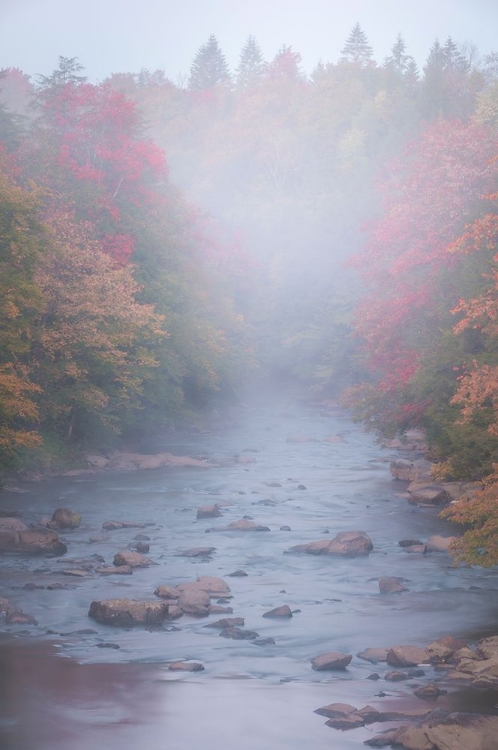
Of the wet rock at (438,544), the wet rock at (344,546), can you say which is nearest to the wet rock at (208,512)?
the wet rock at (344,546)

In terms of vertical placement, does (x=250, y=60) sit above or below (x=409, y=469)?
above

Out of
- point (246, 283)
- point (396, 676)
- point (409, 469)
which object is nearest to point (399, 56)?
point (246, 283)

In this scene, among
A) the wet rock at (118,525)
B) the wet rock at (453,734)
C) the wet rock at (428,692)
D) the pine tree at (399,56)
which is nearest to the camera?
the wet rock at (453,734)

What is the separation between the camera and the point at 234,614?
733 inches

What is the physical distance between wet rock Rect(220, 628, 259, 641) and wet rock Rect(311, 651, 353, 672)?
1.74m

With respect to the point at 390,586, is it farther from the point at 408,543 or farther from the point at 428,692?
the point at 428,692

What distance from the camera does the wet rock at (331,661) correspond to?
15516 millimetres

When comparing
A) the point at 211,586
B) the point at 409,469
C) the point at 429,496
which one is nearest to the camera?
the point at 211,586

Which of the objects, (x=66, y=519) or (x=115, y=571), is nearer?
(x=115, y=571)

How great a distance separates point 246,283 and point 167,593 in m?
50.7

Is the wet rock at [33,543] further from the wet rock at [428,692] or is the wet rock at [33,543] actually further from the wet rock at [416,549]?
the wet rock at [428,692]

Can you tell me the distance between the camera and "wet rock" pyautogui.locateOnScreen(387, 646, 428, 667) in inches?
612

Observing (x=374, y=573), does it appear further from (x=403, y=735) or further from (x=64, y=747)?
(x=64, y=747)

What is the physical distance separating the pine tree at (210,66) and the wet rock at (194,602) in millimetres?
96418
